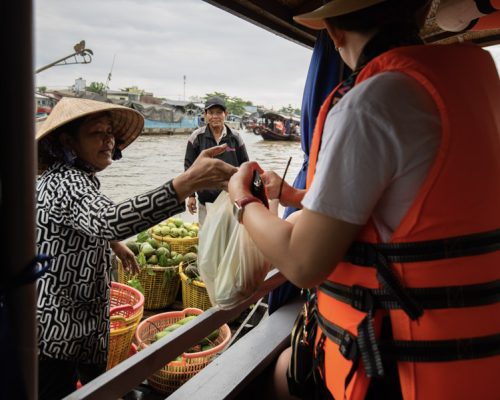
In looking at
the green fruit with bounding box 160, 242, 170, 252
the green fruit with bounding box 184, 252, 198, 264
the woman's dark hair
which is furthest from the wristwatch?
the green fruit with bounding box 160, 242, 170, 252

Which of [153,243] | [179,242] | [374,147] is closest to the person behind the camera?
[374,147]

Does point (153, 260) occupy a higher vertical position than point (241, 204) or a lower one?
lower

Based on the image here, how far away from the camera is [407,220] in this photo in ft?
3.01

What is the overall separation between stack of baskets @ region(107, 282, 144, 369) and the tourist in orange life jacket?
89.7 inches

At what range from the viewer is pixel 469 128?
915mm

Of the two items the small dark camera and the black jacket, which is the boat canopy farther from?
the black jacket

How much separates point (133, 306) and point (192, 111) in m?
24.9

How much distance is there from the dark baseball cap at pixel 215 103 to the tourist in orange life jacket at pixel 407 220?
422 centimetres

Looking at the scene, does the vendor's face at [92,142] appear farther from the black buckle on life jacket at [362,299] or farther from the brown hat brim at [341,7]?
the black buckle on life jacket at [362,299]

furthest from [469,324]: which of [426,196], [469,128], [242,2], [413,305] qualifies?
[242,2]

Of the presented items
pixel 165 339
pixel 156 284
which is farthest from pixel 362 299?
pixel 156 284

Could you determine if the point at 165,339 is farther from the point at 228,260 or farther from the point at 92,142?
the point at 92,142

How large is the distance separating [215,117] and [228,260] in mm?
3874

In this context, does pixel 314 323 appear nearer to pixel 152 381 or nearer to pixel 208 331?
pixel 208 331
